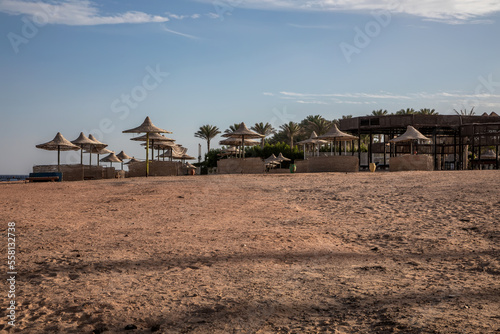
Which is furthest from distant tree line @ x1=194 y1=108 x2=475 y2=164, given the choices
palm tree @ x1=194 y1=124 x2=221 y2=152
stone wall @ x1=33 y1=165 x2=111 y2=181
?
stone wall @ x1=33 y1=165 x2=111 y2=181

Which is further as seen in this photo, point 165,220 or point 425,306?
point 165,220

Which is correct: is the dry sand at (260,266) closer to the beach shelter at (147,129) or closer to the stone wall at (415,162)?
the beach shelter at (147,129)

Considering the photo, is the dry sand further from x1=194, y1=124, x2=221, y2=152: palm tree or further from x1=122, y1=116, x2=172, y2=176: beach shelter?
x1=194, y1=124, x2=221, y2=152: palm tree

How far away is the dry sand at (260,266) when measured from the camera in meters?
3.71

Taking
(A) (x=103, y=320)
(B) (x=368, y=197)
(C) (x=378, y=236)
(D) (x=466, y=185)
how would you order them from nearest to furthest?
(A) (x=103, y=320), (C) (x=378, y=236), (B) (x=368, y=197), (D) (x=466, y=185)

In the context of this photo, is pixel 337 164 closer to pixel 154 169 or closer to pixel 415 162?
pixel 415 162

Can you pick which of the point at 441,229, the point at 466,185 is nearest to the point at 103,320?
the point at 441,229

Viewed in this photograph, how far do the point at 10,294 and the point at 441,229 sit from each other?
247 inches

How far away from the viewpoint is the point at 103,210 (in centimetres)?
923

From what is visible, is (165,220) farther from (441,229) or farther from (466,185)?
(466,185)

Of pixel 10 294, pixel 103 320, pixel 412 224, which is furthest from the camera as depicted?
pixel 412 224

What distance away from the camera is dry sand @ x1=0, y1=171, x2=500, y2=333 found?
12.2ft

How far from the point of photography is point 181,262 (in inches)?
212

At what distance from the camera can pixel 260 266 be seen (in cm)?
524
